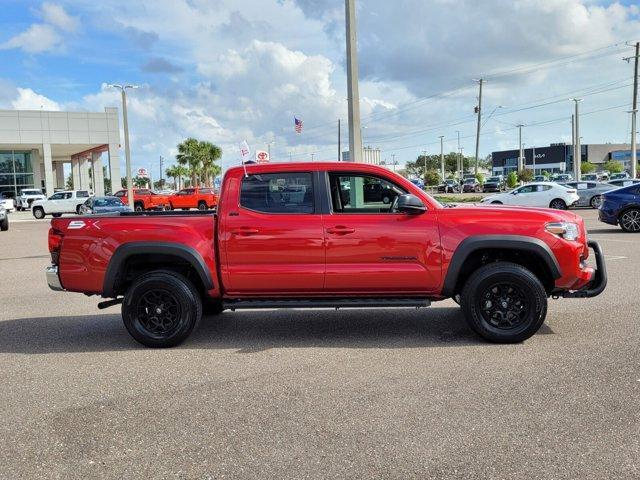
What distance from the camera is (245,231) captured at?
6.41 metres

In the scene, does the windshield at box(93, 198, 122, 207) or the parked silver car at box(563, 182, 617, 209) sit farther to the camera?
the windshield at box(93, 198, 122, 207)

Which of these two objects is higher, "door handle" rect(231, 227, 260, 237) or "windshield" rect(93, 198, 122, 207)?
"windshield" rect(93, 198, 122, 207)

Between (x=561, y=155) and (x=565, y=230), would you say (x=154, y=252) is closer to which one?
(x=565, y=230)

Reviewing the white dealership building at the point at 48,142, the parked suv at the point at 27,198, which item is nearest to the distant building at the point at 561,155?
the white dealership building at the point at 48,142

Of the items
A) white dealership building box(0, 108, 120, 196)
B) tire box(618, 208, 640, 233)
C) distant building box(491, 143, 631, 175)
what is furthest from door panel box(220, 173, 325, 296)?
distant building box(491, 143, 631, 175)

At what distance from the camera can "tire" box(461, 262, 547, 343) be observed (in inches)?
246

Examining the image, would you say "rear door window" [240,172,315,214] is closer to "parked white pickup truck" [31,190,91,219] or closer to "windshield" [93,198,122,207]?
"windshield" [93,198,122,207]

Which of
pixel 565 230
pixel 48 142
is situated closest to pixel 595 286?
pixel 565 230

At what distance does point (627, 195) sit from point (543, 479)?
16374 millimetres

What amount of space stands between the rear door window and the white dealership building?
171 ft

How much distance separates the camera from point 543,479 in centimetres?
351

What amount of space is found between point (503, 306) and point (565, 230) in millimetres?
978

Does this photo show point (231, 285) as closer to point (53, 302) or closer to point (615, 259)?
point (53, 302)

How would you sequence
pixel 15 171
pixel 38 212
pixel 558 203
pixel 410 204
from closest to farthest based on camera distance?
pixel 410 204, pixel 558 203, pixel 38 212, pixel 15 171
